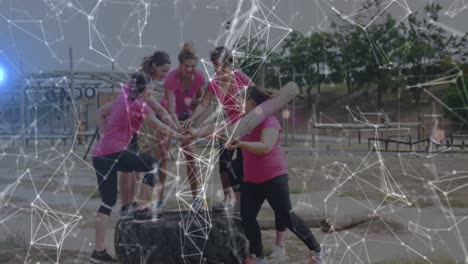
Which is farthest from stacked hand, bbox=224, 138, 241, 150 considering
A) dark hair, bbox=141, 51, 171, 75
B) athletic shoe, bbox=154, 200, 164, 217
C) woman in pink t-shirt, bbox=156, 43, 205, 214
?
athletic shoe, bbox=154, 200, 164, 217

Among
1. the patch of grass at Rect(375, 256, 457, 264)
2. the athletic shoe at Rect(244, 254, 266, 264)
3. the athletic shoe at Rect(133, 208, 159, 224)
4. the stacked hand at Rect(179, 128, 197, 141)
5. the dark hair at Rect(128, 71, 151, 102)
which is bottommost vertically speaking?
the patch of grass at Rect(375, 256, 457, 264)

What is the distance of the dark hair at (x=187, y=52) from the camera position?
4594 mm

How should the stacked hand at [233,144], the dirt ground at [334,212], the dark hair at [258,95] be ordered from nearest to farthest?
the stacked hand at [233,144] → the dark hair at [258,95] → the dirt ground at [334,212]

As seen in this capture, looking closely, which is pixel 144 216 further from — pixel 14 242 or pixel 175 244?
pixel 14 242

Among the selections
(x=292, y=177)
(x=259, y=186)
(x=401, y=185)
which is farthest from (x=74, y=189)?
(x=259, y=186)

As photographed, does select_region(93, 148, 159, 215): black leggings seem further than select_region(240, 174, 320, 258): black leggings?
Yes

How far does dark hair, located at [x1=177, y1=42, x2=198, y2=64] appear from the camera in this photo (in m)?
4.59

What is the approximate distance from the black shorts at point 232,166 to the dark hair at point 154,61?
3.08 ft

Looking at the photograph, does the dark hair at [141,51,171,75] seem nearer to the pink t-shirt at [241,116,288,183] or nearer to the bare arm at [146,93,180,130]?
the bare arm at [146,93,180,130]

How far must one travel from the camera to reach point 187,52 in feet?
15.1

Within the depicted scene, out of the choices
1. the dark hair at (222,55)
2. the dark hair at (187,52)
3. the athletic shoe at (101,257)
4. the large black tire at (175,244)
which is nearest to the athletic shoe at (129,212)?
the large black tire at (175,244)

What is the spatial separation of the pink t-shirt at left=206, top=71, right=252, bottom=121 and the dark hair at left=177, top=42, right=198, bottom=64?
0.27 meters

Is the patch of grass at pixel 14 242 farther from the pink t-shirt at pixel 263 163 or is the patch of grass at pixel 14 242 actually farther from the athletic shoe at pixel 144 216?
the pink t-shirt at pixel 263 163

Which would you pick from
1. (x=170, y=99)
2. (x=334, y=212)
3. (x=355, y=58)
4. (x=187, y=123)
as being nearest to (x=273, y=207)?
(x=187, y=123)
